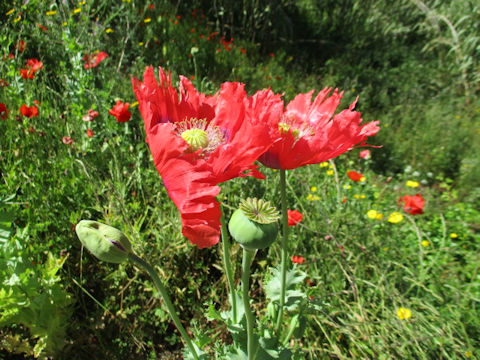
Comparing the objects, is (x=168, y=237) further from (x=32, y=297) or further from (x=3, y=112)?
(x=3, y=112)

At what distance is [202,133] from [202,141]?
22 millimetres

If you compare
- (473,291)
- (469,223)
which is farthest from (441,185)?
(473,291)

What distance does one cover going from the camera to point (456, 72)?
4.75m

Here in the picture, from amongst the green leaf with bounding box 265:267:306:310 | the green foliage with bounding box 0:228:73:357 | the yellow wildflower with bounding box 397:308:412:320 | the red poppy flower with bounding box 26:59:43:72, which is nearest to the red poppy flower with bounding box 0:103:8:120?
the red poppy flower with bounding box 26:59:43:72

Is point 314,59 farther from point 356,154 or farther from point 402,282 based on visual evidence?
point 402,282

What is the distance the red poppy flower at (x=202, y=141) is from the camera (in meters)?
0.65

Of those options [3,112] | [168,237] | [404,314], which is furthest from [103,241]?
[3,112]

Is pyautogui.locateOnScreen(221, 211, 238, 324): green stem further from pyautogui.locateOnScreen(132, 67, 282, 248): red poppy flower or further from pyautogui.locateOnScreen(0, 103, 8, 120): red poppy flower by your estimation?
pyautogui.locateOnScreen(0, 103, 8, 120): red poppy flower

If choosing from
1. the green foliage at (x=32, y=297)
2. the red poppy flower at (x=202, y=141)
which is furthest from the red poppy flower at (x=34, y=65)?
the red poppy flower at (x=202, y=141)

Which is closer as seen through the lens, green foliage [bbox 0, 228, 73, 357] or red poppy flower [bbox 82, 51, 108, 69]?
green foliage [bbox 0, 228, 73, 357]

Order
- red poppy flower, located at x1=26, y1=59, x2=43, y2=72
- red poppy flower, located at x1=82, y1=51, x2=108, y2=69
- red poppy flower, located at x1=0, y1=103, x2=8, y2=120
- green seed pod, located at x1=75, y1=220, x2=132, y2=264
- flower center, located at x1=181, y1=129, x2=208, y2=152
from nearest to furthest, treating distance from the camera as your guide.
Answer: green seed pod, located at x1=75, y1=220, x2=132, y2=264
flower center, located at x1=181, y1=129, x2=208, y2=152
red poppy flower, located at x1=0, y1=103, x2=8, y2=120
red poppy flower, located at x1=26, y1=59, x2=43, y2=72
red poppy flower, located at x1=82, y1=51, x2=108, y2=69

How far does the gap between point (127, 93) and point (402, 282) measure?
2.51m

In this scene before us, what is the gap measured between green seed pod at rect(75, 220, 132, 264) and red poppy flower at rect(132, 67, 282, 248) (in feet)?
0.46

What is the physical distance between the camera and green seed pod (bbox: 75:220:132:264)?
0.65m
